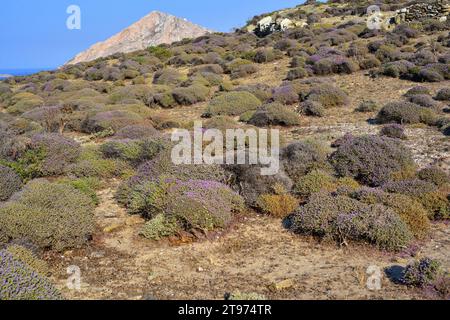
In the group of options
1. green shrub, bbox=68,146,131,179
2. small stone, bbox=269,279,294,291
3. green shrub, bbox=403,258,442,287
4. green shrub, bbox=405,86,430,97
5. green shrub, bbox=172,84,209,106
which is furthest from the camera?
green shrub, bbox=172,84,209,106

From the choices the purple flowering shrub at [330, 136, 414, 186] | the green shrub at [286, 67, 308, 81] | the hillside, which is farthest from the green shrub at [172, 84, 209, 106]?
the purple flowering shrub at [330, 136, 414, 186]

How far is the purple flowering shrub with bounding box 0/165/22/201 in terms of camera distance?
898 cm

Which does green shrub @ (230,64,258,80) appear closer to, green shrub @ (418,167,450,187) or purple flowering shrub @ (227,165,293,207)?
purple flowering shrub @ (227,165,293,207)

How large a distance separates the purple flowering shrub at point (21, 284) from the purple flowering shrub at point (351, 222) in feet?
13.4

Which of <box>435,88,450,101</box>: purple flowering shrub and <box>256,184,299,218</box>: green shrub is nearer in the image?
<box>256,184,299,218</box>: green shrub

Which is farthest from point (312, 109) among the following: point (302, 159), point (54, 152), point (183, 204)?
point (183, 204)

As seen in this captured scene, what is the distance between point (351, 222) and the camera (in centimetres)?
687

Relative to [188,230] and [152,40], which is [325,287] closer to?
[188,230]

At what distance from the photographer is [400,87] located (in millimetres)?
18766

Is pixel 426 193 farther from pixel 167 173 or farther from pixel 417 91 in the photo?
pixel 417 91

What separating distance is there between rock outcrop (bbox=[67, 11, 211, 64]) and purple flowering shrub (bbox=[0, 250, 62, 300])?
55132mm

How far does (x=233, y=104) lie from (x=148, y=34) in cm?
4890

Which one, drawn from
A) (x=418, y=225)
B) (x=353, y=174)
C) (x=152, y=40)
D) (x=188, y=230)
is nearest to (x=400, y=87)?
(x=353, y=174)

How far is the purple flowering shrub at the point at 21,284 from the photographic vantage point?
16.0 feet
